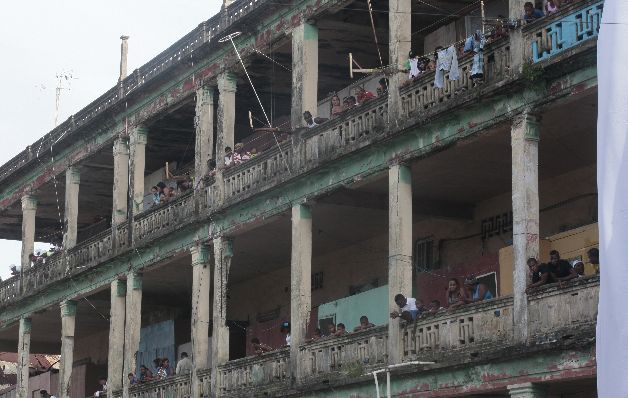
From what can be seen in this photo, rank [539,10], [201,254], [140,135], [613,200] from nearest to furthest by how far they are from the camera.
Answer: [613,200] → [539,10] → [201,254] → [140,135]

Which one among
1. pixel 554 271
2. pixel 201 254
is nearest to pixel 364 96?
pixel 201 254

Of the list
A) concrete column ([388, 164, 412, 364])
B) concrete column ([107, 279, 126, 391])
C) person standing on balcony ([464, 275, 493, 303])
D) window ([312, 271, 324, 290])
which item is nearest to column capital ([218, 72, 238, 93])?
window ([312, 271, 324, 290])

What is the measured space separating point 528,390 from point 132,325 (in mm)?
13840

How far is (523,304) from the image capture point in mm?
19172

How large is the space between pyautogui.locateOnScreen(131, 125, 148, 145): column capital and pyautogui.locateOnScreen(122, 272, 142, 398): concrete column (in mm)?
3188

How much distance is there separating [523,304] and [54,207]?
2280 centimetres

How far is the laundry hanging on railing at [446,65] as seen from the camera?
21.1 meters

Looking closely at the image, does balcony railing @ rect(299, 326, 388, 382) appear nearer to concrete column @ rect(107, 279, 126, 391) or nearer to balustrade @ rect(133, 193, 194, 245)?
balustrade @ rect(133, 193, 194, 245)

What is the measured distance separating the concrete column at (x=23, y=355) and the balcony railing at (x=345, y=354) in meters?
13.9

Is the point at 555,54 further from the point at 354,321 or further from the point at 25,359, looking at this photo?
the point at 25,359

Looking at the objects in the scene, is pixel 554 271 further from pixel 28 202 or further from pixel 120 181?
pixel 28 202

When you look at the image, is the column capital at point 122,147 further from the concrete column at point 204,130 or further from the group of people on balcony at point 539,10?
the group of people on balcony at point 539,10

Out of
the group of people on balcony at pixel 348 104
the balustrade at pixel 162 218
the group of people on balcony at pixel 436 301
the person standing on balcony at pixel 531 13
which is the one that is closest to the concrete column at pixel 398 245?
the group of people on balcony at pixel 436 301

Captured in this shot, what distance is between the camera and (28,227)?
3734cm
